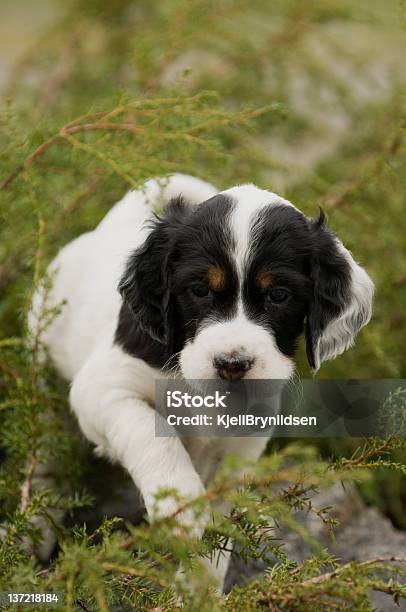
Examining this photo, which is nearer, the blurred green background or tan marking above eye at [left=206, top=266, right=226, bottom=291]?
tan marking above eye at [left=206, top=266, right=226, bottom=291]

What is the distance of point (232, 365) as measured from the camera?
2.31 meters

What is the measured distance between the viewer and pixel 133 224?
10.9 feet

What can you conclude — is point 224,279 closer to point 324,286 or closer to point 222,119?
point 324,286

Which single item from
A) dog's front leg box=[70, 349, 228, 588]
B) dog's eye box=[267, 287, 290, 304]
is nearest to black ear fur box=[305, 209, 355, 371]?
dog's eye box=[267, 287, 290, 304]

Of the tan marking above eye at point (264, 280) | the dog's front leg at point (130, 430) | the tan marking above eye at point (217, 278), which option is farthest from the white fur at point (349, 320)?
the dog's front leg at point (130, 430)

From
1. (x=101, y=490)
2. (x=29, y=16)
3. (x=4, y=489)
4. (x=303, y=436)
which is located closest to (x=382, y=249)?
(x=303, y=436)

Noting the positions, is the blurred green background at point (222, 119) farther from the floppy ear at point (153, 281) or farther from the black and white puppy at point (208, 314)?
the black and white puppy at point (208, 314)

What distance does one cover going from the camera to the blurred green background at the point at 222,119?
304 cm

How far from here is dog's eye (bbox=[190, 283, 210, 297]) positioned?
2.52 m

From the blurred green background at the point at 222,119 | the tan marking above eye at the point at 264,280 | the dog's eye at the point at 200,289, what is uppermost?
the tan marking above eye at the point at 264,280

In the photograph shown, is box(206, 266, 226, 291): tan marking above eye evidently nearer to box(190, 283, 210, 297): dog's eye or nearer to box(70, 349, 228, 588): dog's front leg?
box(190, 283, 210, 297): dog's eye

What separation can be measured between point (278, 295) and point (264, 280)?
0.31ft

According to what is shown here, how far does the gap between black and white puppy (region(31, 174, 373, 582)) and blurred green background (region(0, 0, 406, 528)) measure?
326 millimetres

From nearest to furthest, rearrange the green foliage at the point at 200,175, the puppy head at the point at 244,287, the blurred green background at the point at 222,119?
the green foliage at the point at 200,175
the puppy head at the point at 244,287
the blurred green background at the point at 222,119
